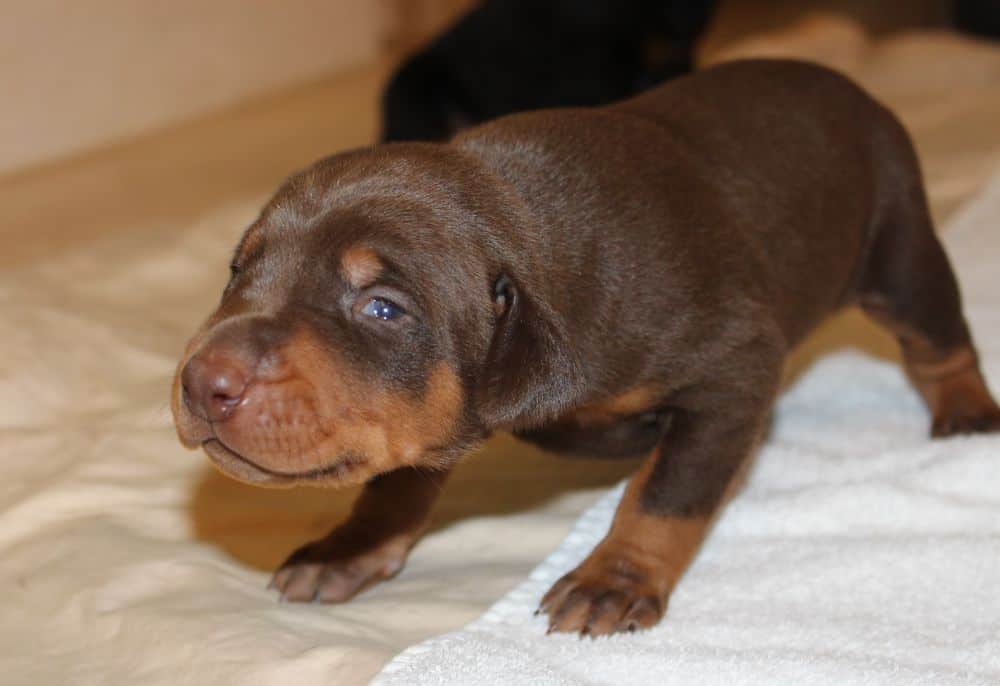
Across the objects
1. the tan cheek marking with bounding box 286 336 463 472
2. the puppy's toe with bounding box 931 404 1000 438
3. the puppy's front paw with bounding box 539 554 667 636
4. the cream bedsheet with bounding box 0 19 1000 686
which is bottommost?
the cream bedsheet with bounding box 0 19 1000 686

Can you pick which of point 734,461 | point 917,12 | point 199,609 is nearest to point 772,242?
point 734,461

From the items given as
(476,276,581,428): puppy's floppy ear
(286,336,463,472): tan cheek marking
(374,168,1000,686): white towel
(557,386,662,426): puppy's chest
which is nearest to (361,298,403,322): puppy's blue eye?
(286,336,463,472): tan cheek marking

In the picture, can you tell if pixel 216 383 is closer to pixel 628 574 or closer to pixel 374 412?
pixel 374 412

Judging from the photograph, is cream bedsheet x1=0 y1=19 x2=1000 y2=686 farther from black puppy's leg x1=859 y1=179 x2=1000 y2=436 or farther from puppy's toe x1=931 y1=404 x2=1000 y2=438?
puppy's toe x1=931 y1=404 x2=1000 y2=438

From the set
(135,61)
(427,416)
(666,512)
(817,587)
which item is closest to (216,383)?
(427,416)

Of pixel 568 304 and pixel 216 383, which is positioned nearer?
pixel 216 383

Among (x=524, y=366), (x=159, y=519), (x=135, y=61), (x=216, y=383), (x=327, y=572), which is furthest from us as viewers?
(x=135, y=61)
